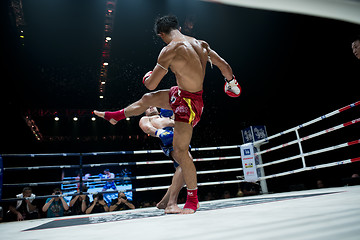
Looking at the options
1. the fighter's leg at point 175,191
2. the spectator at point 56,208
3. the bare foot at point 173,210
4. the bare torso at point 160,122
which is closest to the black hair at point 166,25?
the bare torso at point 160,122

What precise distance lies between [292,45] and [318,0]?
22.7 feet

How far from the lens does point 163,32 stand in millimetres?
1767

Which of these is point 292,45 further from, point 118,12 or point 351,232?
point 351,232

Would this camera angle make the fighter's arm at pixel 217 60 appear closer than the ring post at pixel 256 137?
Yes

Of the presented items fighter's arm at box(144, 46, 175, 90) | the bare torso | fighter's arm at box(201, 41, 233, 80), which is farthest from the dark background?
fighter's arm at box(144, 46, 175, 90)

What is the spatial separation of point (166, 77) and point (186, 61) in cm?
588

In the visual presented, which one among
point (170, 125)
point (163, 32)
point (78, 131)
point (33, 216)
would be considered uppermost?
point (78, 131)

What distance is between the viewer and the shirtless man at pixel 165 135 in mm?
1954

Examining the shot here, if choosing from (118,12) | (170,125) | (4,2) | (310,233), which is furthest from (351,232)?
(4,2)

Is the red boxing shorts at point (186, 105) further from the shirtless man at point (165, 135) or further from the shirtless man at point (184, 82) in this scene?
the shirtless man at point (165, 135)

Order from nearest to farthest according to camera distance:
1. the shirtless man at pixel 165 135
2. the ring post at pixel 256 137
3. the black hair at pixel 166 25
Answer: the black hair at pixel 166 25
the shirtless man at pixel 165 135
the ring post at pixel 256 137

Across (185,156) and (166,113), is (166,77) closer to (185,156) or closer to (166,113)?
(166,113)

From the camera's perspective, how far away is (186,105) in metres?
1.67

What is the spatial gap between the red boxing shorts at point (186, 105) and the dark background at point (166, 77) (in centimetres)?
372
